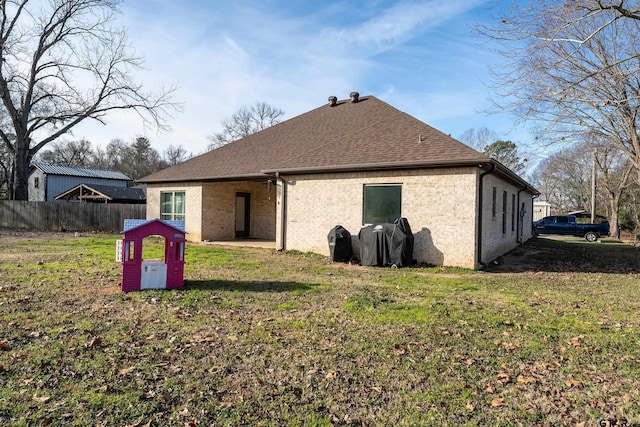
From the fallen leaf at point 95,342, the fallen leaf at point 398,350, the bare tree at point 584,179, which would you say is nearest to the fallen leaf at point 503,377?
the fallen leaf at point 398,350

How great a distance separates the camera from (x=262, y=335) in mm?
5008

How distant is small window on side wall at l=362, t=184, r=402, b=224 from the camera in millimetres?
11500

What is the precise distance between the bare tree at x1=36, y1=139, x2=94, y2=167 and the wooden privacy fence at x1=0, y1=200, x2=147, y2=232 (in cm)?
3964

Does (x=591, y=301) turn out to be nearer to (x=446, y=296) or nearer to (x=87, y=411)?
(x=446, y=296)

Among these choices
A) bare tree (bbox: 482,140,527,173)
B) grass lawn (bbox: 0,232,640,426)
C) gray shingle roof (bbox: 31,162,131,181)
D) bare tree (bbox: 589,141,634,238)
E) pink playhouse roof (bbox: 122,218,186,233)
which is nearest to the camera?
grass lawn (bbox: 0,232,640,426)

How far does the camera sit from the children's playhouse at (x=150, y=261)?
7.11 metres

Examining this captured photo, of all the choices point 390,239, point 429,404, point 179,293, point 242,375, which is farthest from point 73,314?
point 390,239

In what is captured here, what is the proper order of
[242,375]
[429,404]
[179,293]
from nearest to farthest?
1. [429,404]
2. [242,375]
3. [179,293]

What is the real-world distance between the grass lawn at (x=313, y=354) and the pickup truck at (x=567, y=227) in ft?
67.0

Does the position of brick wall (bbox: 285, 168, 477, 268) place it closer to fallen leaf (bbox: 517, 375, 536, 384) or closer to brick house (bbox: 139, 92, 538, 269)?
brick house (bbox: 139, 92, 538, 269)

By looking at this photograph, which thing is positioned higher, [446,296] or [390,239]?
[390,239]

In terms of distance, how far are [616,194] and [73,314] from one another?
3549cm

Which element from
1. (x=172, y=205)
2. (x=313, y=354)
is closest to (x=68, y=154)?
(x=172, y=205)

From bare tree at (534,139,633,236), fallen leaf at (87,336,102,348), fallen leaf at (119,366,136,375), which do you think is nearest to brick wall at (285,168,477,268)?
fallen leaf at (87,336,102,348)
